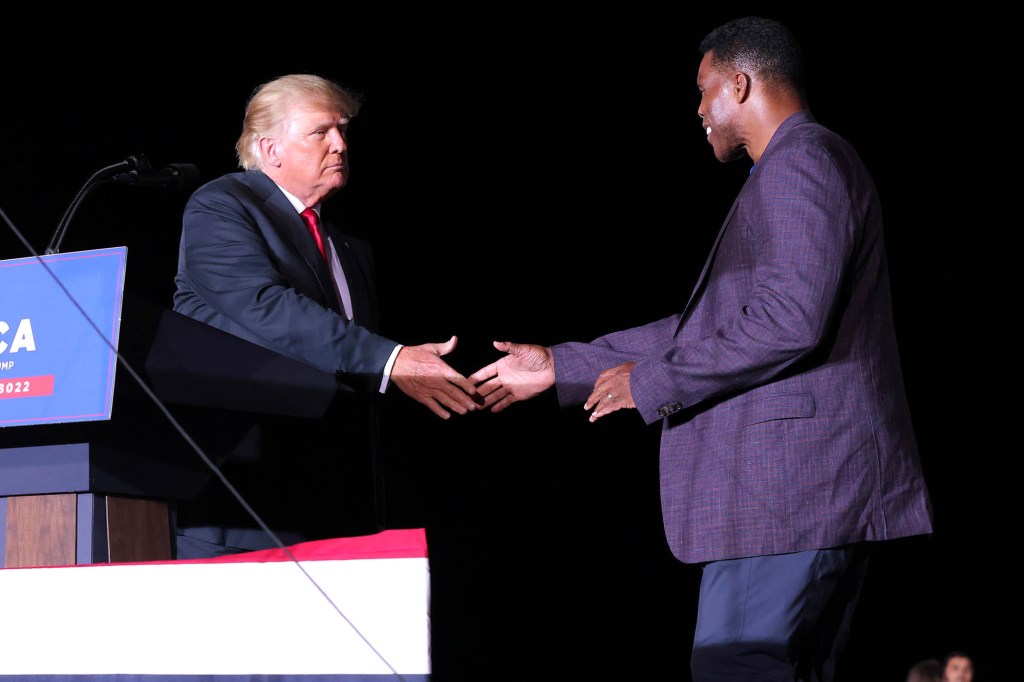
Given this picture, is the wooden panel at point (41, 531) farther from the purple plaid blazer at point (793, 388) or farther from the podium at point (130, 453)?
the purple plaid blazer at point (793, 388)

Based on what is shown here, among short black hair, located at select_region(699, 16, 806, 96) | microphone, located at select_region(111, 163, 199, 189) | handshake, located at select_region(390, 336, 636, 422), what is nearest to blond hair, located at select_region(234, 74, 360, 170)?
microphone, located at select_region(111, 163, 199, 189)

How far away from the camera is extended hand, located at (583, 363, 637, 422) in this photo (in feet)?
5.27

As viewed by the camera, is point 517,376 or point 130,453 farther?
point 517,376

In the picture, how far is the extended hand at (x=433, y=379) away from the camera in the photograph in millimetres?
2105

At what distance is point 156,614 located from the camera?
110 centimetres

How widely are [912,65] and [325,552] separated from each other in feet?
9.09

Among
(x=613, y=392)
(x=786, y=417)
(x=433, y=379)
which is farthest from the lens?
(x=433, y=379)

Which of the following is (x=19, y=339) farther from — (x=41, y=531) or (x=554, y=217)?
(x=554, y=217)

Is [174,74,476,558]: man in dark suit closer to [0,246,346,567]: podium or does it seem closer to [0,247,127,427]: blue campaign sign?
[0,246,346,567]: podium

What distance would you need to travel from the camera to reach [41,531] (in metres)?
1.29

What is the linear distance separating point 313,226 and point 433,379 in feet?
1.38

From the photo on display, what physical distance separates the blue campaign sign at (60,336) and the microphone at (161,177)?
0.69 meters

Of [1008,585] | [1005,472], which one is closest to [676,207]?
[1005,472]

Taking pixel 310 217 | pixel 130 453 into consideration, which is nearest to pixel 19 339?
pixel 130 453
